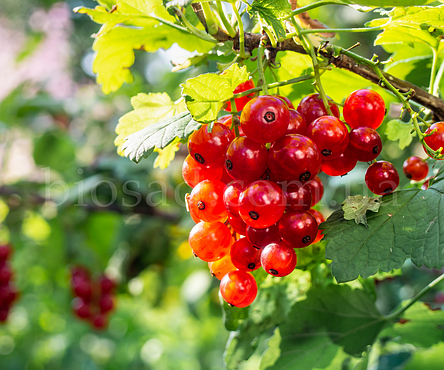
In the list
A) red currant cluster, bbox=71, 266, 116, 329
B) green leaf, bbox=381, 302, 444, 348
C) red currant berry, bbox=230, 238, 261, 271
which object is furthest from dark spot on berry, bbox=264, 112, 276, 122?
red currant cluster, bbox=71, 266, 116, 329

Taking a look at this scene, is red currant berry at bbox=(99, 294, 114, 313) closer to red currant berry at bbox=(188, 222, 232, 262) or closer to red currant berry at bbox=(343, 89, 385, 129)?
red currant berry at bbox=(188, 222, 232, 262)

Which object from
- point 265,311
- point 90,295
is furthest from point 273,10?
point 90,295

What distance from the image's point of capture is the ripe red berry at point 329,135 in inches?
23.0

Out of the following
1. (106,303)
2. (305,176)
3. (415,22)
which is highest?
(415,22)

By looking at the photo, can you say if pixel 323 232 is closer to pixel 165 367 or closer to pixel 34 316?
pixel 34 316

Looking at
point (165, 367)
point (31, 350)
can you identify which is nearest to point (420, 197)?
point (31, 350)

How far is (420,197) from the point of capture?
24.8 inches

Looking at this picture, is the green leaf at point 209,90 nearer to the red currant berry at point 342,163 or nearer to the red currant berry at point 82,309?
the red currant berry at point 342,163

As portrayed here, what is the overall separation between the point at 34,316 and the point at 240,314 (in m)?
3.35

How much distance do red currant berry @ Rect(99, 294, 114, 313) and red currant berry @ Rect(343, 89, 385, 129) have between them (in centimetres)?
223

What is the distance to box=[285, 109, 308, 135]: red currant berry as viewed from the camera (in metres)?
0.62

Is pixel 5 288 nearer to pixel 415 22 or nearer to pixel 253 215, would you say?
pixel 253 215

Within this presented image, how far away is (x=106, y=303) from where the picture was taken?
248cm

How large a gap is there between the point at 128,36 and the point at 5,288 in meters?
2.06
